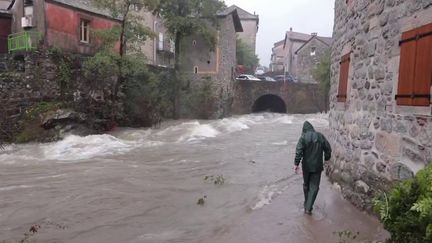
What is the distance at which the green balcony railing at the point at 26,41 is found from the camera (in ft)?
61.0

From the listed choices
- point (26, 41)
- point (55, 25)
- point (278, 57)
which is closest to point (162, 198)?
point (26, 41)

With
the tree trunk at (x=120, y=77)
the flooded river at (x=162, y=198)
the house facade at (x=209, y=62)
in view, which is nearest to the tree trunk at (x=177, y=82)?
the house facade at (x=209, y=62)

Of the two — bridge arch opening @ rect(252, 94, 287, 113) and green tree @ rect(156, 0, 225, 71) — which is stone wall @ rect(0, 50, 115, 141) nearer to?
green tree @ rect(156, 0, 225, 71)

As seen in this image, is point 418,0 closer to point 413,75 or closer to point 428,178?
point 413,75

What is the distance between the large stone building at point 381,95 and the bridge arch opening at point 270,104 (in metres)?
36.3

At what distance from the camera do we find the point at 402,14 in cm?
561

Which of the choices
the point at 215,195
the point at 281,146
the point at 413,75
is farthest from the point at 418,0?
the point at 281,146

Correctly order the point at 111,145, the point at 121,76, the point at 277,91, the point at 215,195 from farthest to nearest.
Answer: the point at 277,91 < the point at 121,76 < the point at 111,145 < the point at 215,195

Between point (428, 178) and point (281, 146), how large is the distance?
46.0ft

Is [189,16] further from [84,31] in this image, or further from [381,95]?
[381,95]

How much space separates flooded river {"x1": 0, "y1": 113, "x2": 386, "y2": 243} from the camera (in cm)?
635

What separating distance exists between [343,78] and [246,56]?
4849cm

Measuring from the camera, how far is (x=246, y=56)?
56.5 meters

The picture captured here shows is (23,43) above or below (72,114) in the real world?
above
